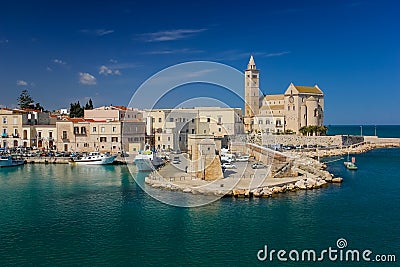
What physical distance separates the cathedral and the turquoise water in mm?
26112

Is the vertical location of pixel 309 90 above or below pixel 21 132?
above

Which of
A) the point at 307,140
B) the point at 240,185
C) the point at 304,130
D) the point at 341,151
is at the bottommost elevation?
the point at 240,185

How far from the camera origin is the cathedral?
44.4 meters

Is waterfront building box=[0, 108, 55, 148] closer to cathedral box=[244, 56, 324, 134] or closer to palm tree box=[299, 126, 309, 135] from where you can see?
cathedral box=[244, 56, 324, 134]

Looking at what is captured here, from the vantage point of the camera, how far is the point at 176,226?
1197 cm

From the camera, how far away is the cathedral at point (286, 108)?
146 feet

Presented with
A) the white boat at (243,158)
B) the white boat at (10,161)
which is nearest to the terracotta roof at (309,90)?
the white boat at (243,158)

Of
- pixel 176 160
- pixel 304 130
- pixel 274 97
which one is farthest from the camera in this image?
pixel 274 97

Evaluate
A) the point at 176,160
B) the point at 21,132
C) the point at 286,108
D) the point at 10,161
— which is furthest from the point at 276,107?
the point at 10,161

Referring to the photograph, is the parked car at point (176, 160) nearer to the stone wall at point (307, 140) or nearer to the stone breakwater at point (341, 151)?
the stone breakwater at point (341, 151)

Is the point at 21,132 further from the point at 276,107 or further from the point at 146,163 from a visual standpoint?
the point at 276,107

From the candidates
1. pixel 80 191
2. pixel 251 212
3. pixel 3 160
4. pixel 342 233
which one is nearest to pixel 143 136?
pixel 3 160

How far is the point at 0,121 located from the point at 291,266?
29.4 m

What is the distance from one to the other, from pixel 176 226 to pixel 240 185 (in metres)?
5.36
